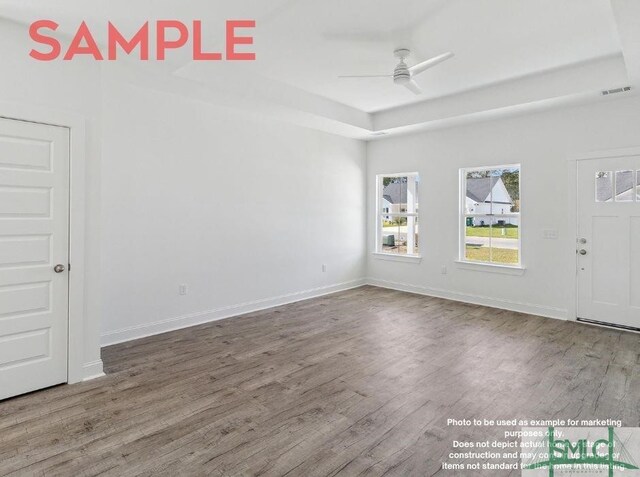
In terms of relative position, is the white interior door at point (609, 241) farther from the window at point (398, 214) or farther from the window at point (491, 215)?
the window at point (398, 214)

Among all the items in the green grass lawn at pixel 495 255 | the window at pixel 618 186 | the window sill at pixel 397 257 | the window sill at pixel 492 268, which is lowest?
the window sill at pixel 492 268

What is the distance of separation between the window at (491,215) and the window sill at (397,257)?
79 cm

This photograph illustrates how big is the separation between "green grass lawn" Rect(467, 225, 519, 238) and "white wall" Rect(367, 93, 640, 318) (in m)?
0.18

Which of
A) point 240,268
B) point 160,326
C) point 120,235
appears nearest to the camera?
point 120,235

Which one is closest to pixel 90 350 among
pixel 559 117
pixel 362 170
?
pixel 362 170

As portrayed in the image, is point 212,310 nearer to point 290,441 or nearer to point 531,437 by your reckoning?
point 290,441

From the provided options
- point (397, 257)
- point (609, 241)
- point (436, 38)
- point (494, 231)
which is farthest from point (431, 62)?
point (397, 257)

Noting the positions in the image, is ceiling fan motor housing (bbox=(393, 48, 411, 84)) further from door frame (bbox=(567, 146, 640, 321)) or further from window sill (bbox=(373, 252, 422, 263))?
window sill (bbox=(373, 252, 422, 263))

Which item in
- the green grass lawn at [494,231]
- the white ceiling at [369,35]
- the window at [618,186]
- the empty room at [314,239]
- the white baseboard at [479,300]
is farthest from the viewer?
the green grass lawn at [494,231]

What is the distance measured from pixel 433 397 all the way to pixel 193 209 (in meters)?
3.42

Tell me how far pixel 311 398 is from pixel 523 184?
13.9ft

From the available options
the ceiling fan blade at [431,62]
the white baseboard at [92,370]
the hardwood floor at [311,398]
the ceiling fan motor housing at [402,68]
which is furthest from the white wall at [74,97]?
the ceiling fan blade at [431,62]

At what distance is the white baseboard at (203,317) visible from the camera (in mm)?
3969

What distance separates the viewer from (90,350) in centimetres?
311
